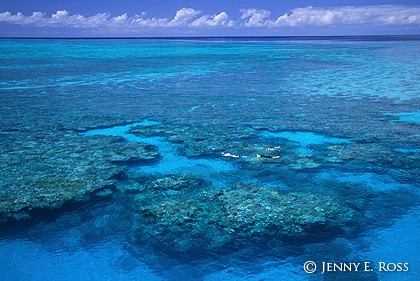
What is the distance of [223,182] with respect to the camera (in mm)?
11094

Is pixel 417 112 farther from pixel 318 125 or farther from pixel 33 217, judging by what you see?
pixel 33 217

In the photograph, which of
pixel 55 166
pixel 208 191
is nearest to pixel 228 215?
pixel 208 191

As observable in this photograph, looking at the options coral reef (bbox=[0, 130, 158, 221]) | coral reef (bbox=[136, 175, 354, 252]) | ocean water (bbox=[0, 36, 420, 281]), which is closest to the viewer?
ocean water (bbox=[0, 36, 420, 281])

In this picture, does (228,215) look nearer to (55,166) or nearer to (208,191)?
(208,191)

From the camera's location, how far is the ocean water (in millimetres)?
7633

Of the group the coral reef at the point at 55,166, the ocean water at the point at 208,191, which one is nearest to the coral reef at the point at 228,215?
the ocean water at the point at 208,191

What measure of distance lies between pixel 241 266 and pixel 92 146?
9160 millimetres

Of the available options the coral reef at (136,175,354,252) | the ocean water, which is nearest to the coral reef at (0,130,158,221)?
the ocean water

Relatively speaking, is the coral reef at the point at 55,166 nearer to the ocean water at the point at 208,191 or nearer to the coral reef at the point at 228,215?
the ocean water at the point at 208,191

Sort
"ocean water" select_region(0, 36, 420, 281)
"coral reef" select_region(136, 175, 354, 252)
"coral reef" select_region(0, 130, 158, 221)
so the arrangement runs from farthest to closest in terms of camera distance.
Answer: "coral reef" select_region(0, 130, 158, 221), "coral reef" select_region(136, 175, 354, 252), "ocean water" select_region(0, 36, 420, 281)

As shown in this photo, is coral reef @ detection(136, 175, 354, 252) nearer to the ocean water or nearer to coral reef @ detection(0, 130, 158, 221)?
the ocean water

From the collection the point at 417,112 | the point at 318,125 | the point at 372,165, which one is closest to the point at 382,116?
the point at 417,112

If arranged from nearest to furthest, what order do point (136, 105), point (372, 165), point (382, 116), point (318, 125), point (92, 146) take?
point (372, 165) → point (92, 146) → point (318, 125) → point (382, 116) → point (136, 105)

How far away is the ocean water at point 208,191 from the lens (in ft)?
25.0
